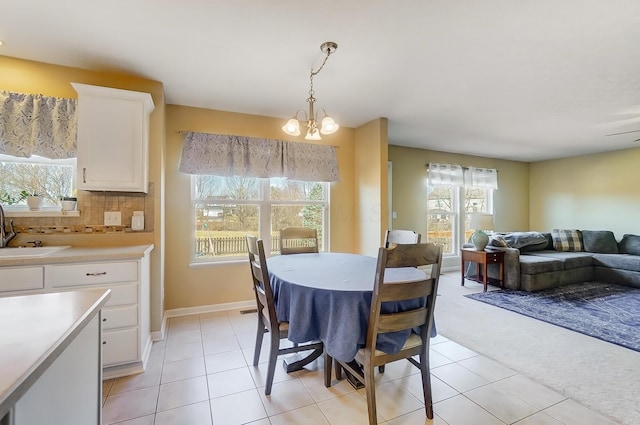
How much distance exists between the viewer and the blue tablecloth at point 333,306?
1.56 meters

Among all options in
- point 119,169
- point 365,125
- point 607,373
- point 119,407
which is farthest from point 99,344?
point 365,125

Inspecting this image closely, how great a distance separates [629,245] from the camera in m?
4.85

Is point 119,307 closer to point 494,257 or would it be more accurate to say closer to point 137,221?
point 137,221

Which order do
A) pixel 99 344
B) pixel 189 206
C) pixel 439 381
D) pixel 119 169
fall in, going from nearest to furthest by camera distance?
pixel 99 344
pixel 439 381
pixel 119 169
pixel 189 206

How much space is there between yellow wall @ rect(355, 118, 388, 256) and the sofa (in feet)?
7.21

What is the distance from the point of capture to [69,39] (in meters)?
2.06

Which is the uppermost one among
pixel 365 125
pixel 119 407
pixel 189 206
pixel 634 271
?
pixel 365 125

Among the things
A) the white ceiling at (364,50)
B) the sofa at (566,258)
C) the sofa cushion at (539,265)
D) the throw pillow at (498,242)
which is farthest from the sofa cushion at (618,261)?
the white ceiling at (364,50)

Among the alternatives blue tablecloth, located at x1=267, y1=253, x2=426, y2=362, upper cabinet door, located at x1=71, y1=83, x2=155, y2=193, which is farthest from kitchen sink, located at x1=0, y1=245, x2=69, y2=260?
blue tablecloth, located at x1=267, y1=253, x2=426, y2=362

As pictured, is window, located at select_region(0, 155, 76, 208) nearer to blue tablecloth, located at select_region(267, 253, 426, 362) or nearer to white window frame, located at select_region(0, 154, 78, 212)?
white window frame, located at select_region(0, 154, 78, 212)

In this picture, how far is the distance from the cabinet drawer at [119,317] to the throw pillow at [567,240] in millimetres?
6547

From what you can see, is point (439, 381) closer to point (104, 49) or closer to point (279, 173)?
point (279, 173)

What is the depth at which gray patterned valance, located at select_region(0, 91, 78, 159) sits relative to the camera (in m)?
2.26

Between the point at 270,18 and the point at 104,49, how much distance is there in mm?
1371
